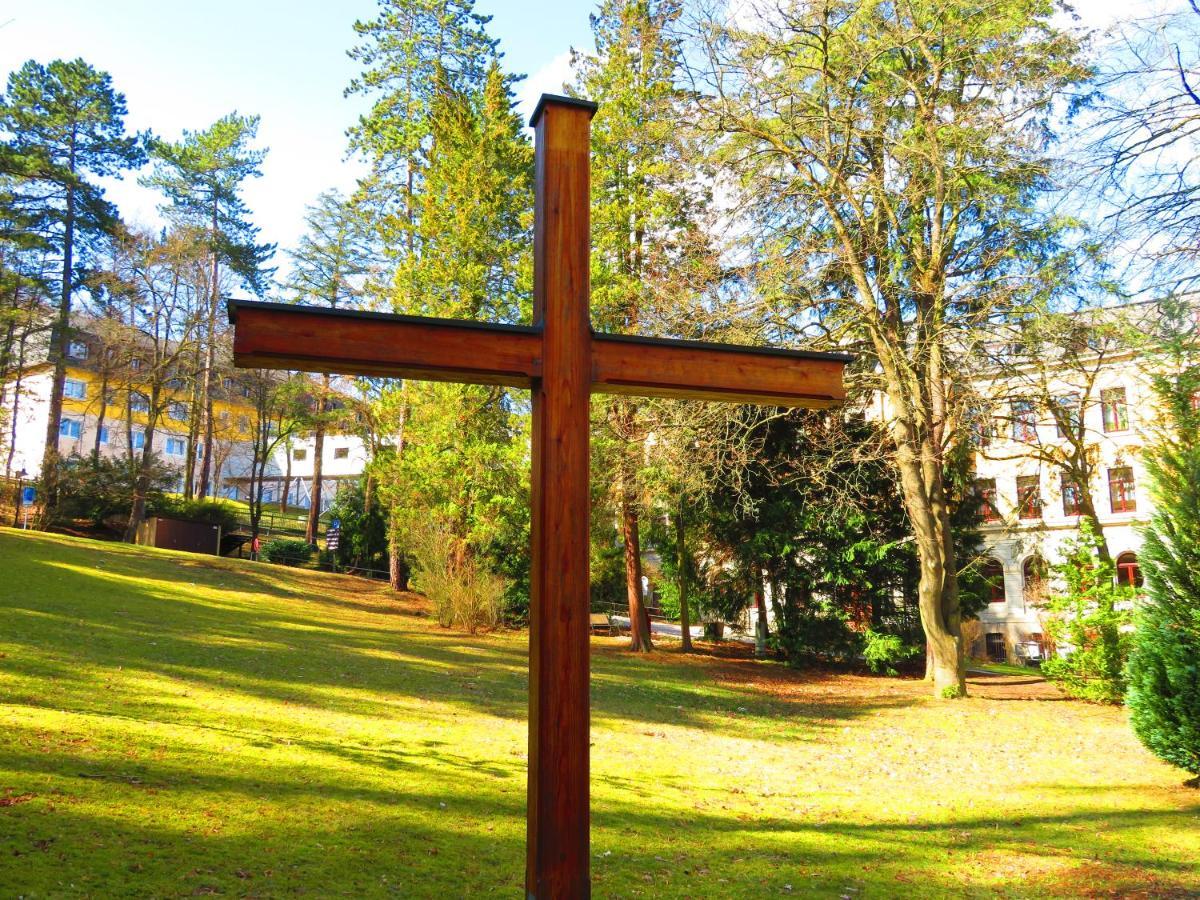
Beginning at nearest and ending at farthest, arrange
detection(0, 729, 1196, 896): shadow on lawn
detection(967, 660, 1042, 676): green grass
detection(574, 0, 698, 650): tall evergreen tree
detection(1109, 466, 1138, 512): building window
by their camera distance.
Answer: detection(0, 729, 1196, 896): shadow on lawn, detection(574, 0, 698, 650): tall evergreen tree, detection(967, 660, 1042, 676): green grass, detection(1109, 466, 1138, 512): building window

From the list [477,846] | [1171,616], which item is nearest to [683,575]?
[1171,616]

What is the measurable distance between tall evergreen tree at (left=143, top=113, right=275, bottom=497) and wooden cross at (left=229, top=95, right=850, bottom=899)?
32281 mm

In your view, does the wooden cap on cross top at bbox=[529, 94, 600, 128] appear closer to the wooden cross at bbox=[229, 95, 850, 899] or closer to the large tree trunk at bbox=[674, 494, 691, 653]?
the wooden cross at bbox=[229, 95, 850, 899]

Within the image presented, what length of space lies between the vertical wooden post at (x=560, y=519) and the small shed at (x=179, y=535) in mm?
26817

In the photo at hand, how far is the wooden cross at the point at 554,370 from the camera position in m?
3.36

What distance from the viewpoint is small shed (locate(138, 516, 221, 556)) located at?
27.9 meters

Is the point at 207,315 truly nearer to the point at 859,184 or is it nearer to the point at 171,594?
the point at 171,594

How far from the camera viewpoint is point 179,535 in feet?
94.3

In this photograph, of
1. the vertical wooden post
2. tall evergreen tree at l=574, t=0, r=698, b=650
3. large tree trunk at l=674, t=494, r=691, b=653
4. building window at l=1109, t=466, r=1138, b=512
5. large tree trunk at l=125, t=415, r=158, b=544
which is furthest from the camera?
building window at l=1109, t=466, r=1138, b=512

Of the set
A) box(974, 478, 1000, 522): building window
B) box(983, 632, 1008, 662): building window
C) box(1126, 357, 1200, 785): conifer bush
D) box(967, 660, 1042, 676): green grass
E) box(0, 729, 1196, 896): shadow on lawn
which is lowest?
box(983, 632, 1008, 662): building window

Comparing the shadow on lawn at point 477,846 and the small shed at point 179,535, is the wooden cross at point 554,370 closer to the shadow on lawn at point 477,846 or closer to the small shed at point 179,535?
the shadow on lawn at point 477,846

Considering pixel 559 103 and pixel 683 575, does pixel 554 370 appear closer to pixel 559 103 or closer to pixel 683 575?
pixel 559 103

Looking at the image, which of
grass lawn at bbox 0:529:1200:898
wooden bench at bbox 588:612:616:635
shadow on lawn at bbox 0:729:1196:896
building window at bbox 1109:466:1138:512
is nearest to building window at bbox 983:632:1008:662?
building window at bbox 1109:466:1138:512

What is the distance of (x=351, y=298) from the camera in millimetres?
32844
